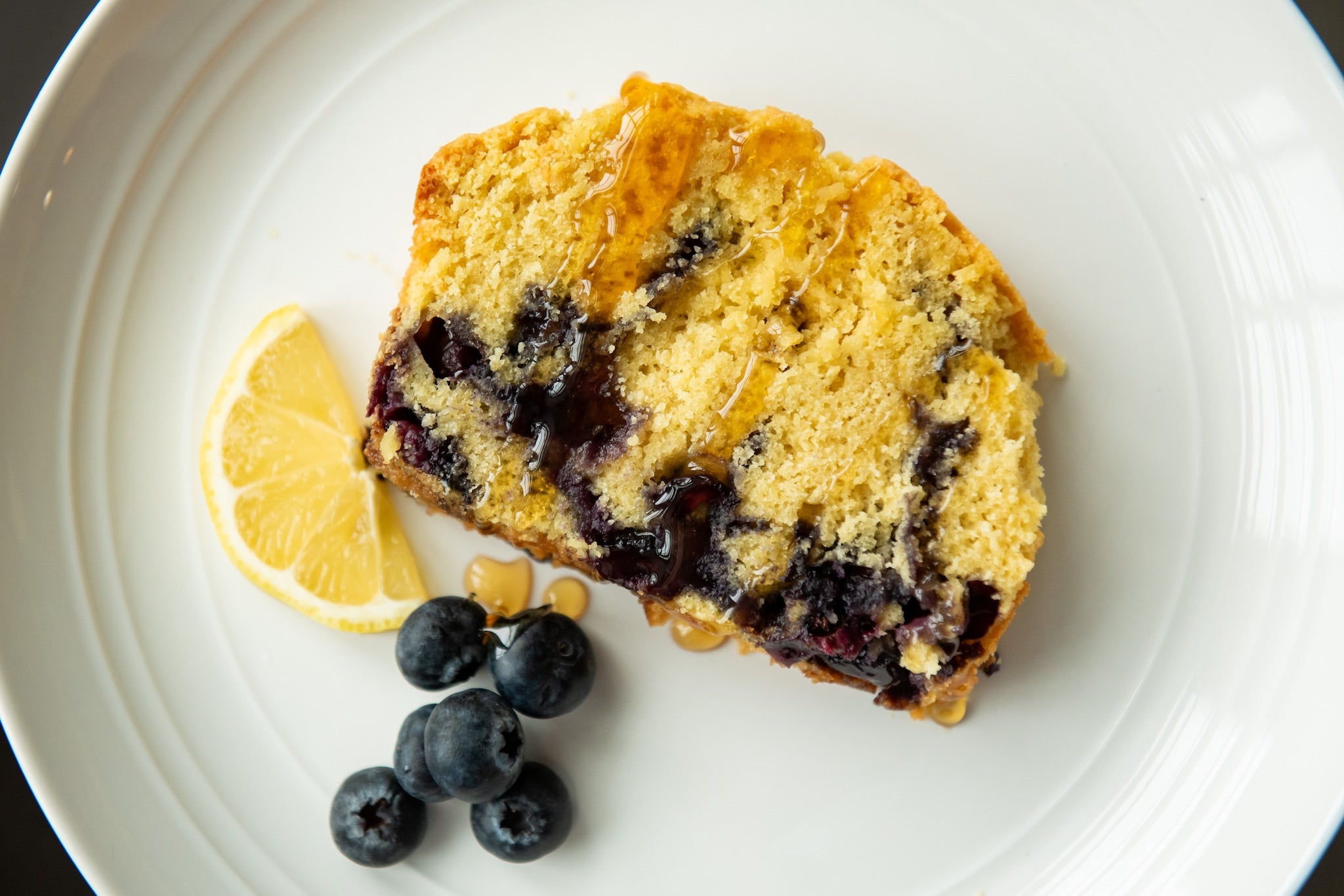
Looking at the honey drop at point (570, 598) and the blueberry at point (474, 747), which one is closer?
the blueberry at point (474, 747)

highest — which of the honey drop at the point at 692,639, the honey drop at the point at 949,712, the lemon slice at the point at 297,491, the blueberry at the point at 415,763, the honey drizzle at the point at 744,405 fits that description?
the honey drizzle at the point at 744,405

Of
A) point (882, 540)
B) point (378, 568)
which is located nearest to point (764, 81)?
point (882, 540)

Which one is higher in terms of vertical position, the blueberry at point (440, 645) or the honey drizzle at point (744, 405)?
the honey drizzle at point (744, 405)

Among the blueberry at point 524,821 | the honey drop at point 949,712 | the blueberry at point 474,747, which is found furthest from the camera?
the honey drop at point 949,712

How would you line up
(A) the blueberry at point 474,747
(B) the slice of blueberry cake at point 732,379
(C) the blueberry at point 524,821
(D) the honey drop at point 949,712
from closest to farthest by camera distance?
(B) the slice of blueberry cake at point 732,379 → (A) the blueberry at point 474,747 → (C) the blueberry at point 524,821 → (D) the honey drop at point 949,712

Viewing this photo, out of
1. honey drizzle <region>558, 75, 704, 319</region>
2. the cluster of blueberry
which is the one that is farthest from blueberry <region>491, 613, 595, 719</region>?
honey drizzle <region>558, 75, 704, 319</region>

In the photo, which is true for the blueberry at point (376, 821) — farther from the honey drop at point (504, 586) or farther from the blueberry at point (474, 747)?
the honey drop at point (504, 586)

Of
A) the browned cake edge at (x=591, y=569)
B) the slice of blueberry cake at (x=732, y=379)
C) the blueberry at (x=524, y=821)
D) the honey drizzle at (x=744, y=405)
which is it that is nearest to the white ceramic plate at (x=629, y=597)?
the blueberry at (x=524, y=821)
